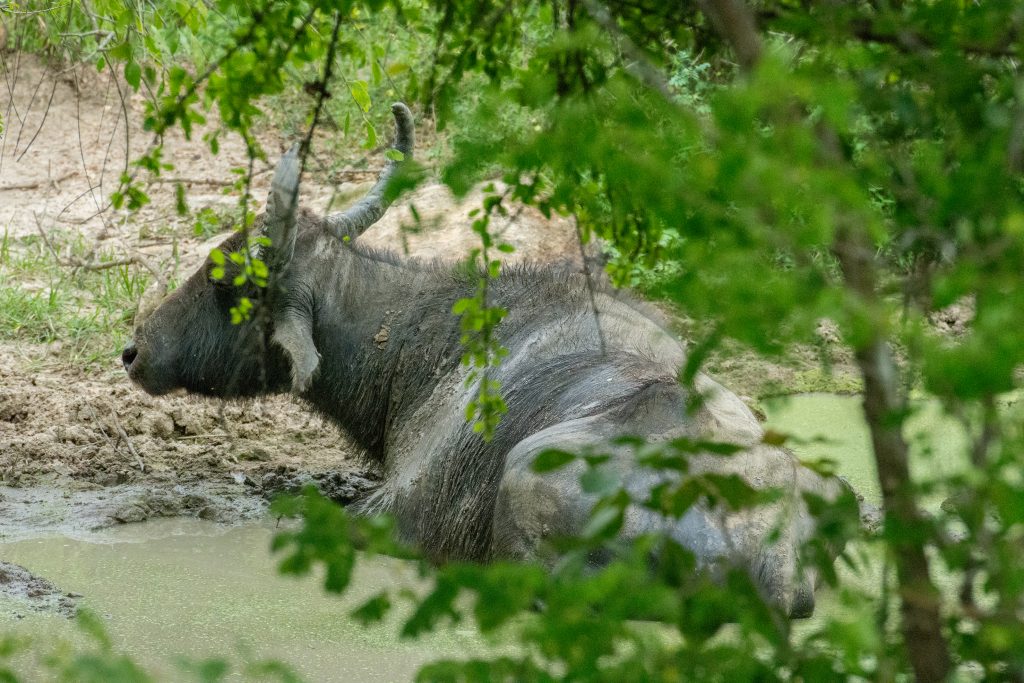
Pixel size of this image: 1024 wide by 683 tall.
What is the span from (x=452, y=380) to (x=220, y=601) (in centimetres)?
168

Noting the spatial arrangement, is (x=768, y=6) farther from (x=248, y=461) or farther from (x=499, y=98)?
(x=248, y=461)

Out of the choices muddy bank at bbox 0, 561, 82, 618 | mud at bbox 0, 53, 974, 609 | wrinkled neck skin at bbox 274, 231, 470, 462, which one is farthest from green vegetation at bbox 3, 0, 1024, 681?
wrinkled neck skin at bbox 274, 231, 470, 462

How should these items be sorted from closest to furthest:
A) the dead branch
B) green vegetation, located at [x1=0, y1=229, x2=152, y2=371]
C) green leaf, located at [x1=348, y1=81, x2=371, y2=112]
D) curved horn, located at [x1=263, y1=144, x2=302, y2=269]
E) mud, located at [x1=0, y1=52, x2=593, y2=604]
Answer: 1. green leaf, located at [x1=348, y1=81, x2=371, y2=112]
2. curved horn, located at [x1=263, y1=144, x2=302, y2=269]
3. mud, located at [x1=0, y1=52, x2=593, y2=604]
4. green vegetation, located at [x1=0, y1=229, x2=152, y2=371]
5. the dead branch

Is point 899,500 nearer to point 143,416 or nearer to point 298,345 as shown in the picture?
point 298,345

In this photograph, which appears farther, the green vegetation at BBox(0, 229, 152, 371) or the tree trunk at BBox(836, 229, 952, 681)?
the green vegetation at BBox(0, 229, 152, 371)

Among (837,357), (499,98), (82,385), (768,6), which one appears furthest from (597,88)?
(837,357)

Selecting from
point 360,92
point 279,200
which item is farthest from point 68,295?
point 360,92

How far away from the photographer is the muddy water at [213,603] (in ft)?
15.2

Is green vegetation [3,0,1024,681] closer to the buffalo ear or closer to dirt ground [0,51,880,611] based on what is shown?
dirt ground [0,51,880,611]

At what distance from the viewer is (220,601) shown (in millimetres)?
5320

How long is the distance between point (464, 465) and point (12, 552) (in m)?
2.03

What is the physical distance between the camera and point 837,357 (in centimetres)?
927

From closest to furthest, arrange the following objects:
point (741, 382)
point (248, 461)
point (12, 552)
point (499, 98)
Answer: point (499, 98) < point (12, 552) < point (248, 461) < point (741, 382)

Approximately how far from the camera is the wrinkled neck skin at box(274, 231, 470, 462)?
6.66m
